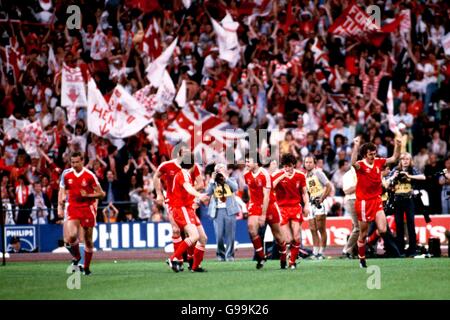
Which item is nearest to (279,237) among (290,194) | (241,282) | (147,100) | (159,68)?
(290,194)

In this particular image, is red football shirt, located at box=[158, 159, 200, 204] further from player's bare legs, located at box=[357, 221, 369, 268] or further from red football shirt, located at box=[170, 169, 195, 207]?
player's bare legs, located at box=[357, 221, 369, 268]

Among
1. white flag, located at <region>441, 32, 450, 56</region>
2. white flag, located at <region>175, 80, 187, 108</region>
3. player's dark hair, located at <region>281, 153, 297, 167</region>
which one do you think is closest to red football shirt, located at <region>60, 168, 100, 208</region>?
player's dark hair, located at <region>281, 153, 297, 167</region>

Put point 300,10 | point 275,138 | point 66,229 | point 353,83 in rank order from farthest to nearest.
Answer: point 300,10 → point 353,83 → point 275,138 → point 66,229

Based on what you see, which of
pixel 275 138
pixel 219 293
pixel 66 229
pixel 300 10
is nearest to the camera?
pixel 219 293

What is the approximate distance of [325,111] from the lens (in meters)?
32.3

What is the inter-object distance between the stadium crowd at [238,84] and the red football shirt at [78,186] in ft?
32.1

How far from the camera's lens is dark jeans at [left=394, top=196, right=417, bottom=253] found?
25.2 metres

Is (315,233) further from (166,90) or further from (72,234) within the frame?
(166,90)

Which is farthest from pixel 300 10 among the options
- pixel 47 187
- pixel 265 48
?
pixel 47 187

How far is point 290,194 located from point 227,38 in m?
13.1

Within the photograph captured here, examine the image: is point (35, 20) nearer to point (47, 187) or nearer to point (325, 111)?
point (47, 187)

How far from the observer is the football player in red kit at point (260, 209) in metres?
21.2

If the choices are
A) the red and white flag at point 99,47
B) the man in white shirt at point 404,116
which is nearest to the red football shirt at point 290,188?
the man in white shirt at point 404,116
